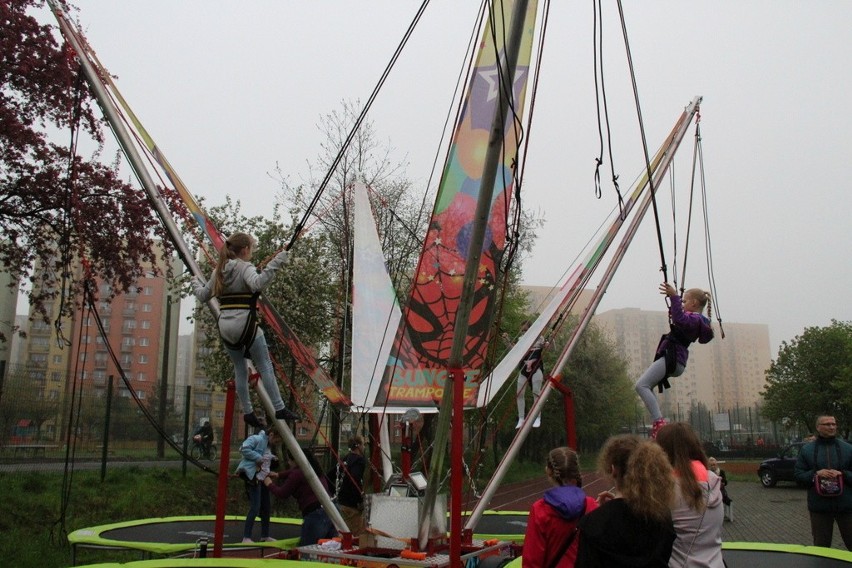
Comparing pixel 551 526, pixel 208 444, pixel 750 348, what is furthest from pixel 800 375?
pixel 750 348

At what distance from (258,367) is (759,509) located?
1381cm

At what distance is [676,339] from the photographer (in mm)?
5363

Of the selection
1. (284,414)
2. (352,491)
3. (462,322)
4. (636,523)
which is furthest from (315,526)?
(636,523)

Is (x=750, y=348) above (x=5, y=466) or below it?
above

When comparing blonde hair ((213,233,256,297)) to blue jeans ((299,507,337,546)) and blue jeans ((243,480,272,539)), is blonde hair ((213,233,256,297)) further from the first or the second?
blue jeans ((243,480,272,539))

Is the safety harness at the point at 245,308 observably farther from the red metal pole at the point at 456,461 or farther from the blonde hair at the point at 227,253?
the red metal pole at the point at 456,461

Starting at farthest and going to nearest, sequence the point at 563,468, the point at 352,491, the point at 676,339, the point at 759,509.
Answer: the point at 759,509 → the point at 352,491 → the point at 676,339 → the point at 563,468

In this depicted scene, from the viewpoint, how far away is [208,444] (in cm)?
1669

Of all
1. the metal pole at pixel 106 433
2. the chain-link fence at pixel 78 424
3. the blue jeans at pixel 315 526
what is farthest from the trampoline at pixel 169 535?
the metal pole at pixel 106 433

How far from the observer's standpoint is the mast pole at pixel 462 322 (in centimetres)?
376

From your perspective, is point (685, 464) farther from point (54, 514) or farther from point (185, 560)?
point (54, 514)

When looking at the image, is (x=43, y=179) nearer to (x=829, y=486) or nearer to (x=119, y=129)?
(x=119, y=129)

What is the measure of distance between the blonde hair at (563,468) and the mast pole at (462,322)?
1042 mm

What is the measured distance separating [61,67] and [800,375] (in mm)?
27667
